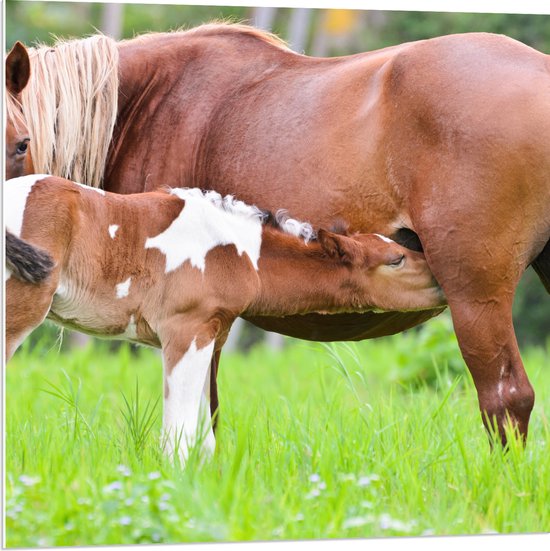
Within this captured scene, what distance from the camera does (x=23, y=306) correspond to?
3795mm

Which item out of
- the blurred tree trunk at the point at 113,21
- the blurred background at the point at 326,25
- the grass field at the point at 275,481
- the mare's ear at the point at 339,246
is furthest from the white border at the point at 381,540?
the blurred tree trunk at the point at 113,21

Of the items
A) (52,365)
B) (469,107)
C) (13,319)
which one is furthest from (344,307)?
(52,365)

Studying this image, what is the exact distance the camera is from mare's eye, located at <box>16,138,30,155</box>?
425 cm

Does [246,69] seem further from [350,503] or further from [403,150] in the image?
[350,503]

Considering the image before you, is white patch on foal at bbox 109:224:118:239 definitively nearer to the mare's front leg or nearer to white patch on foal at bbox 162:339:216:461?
the mare's front leg

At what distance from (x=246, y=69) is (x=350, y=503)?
2.14m

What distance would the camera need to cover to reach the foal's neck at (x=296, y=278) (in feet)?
13.9

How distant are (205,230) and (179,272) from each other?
0.22 metres

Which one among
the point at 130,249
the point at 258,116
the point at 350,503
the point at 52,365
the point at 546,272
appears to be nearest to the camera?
the point at 350,503

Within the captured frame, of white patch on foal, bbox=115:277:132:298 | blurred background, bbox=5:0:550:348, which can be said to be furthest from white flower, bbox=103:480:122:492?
blurred background, bbox=5:0:550:348

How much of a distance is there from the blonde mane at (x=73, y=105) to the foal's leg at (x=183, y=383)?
3.79 ft

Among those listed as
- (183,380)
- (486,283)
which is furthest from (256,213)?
(486,283)

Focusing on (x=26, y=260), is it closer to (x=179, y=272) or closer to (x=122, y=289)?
(x=122, y=289)

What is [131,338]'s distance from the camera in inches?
163
